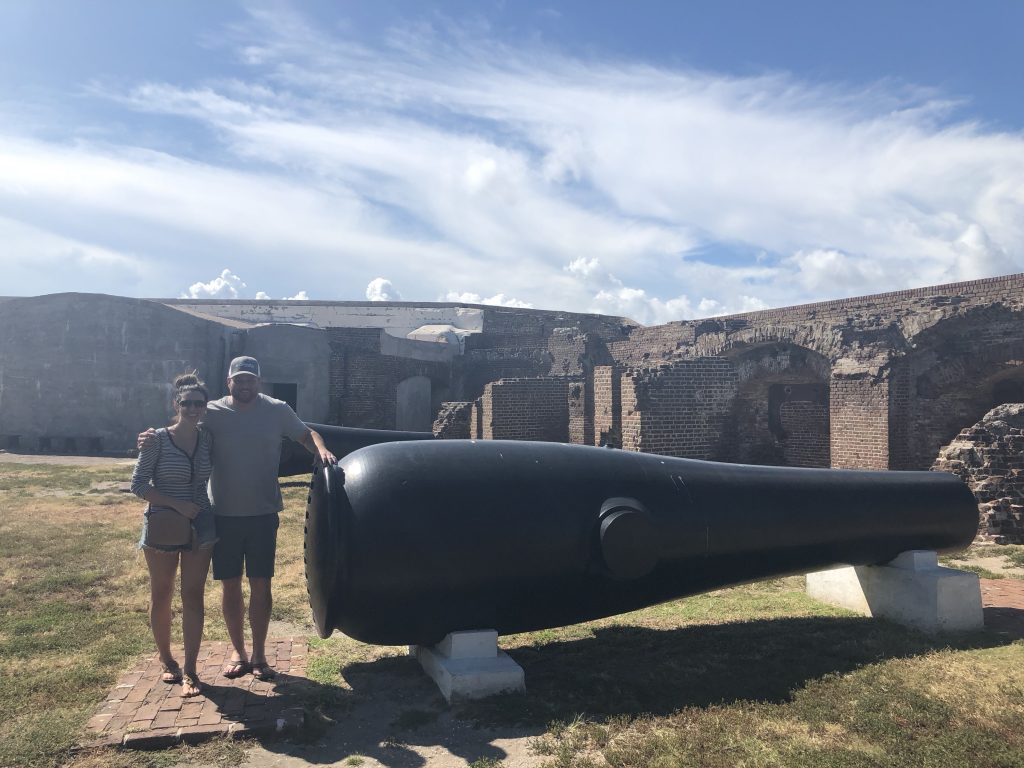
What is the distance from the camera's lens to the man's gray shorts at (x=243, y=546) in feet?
11.6

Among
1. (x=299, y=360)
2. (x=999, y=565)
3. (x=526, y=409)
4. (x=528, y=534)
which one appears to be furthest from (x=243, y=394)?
(x=299, y=360)

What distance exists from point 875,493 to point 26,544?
7.29m

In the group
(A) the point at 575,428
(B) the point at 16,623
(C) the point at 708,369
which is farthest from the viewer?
(A) the point at 575,428

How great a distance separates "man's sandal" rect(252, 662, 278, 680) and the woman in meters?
0.27

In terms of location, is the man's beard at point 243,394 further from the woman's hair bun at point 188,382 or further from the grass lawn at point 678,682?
the grass lawn at point 678,682

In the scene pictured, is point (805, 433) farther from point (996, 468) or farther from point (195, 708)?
point (195, 708)

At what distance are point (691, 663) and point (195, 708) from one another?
7.76ft

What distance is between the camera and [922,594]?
14.2 feet

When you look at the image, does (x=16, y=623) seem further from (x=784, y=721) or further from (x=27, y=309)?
(x=27, y=309)

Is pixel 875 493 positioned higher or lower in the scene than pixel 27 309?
lower

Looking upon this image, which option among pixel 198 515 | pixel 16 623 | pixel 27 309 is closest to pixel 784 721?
pixel 198 515

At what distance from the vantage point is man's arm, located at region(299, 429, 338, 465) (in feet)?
10.9

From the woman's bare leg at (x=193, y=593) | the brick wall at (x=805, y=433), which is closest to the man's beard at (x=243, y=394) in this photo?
the woman's bare leg at (x=193, y=593)

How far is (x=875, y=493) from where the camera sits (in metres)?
4.23
